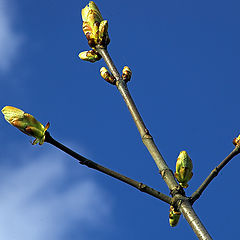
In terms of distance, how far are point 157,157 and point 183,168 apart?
21 centimetres

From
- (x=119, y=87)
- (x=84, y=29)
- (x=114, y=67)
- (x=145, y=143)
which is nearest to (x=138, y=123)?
(x=145, y=143)

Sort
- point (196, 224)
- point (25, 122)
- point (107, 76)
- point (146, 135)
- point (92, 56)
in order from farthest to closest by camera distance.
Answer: point (92, 56)
point (107, 76)
point (146, 135)
point (25, 122)
point (196, 224)

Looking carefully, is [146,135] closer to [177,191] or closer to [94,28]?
[177,191]

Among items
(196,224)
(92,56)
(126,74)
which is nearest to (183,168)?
(196,224)

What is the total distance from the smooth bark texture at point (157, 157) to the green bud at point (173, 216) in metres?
0.18

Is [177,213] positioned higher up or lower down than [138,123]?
lower down

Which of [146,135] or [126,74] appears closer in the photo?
[146,135]

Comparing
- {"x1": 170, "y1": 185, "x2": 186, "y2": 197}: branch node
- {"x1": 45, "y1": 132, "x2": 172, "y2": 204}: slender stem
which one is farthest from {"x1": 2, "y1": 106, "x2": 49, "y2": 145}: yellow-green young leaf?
{"x1": 170, "y1": 185, "x2": 186, "y2": 197}: branch node

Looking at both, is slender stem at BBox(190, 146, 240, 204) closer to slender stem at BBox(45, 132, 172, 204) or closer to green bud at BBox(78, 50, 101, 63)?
slender stem at BBox(45, 132, 172, 204)

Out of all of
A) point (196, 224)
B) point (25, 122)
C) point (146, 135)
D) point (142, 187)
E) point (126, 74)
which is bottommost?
point (196, 224)

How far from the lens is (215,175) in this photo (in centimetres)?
305

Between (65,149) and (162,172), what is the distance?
74 cm

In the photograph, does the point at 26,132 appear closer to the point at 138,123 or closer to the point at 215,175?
the point at 138,123

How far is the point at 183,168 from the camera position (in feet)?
10.2
